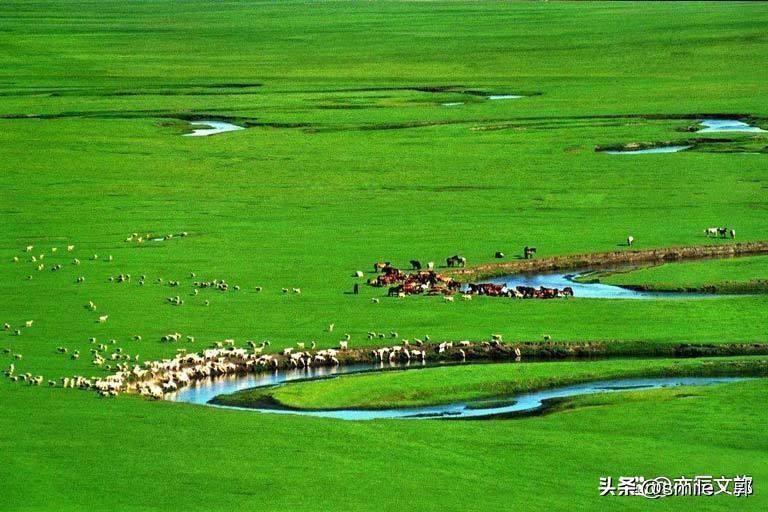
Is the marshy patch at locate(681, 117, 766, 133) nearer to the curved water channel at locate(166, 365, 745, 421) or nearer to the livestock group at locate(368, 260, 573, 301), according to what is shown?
the livestock group at locate(368, 260, 573, 301)

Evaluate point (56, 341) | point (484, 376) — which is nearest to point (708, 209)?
point (484, 376)

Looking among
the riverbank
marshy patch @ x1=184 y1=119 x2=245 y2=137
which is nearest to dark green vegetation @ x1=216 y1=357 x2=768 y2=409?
the riverbank

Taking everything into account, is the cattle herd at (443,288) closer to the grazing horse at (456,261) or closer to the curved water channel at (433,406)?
the grazing horse at (456,261)

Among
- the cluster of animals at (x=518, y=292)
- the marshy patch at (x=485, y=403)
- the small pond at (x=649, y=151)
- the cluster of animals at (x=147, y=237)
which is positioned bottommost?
the marshy patch at (x=485, y=403)

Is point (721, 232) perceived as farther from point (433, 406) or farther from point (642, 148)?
point (642, 148)

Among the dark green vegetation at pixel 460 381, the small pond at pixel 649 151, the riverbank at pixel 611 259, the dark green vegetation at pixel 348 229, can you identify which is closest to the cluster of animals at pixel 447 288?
the dark green vegetation at pixel 348 229

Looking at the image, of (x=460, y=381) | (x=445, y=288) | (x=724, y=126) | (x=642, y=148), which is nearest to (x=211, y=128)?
(x=642, y=148)
